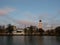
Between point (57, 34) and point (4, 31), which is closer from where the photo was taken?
point (57, 34)

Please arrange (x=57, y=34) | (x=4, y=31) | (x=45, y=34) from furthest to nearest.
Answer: (x=45, y=34) → (x=4, y=31) → (x=57, y=34)

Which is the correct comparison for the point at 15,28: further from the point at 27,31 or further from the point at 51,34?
the point at 51,34

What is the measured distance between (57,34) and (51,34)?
397 inches

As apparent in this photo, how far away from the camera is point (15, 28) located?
442 feet

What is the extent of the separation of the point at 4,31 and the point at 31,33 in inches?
914

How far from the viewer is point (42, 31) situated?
13350 cm

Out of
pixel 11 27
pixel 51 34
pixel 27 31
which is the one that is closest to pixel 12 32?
pixel 11 27

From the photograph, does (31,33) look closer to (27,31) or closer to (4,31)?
(27,31)

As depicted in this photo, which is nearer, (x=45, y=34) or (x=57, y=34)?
(x=57, y=34)

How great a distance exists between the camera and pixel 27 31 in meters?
132

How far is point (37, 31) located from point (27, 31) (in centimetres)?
1020

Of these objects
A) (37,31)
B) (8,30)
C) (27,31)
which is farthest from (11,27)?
(37,31)

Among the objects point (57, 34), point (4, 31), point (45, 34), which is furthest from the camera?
point (45, 34)

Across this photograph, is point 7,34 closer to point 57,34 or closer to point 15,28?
point 15,28
